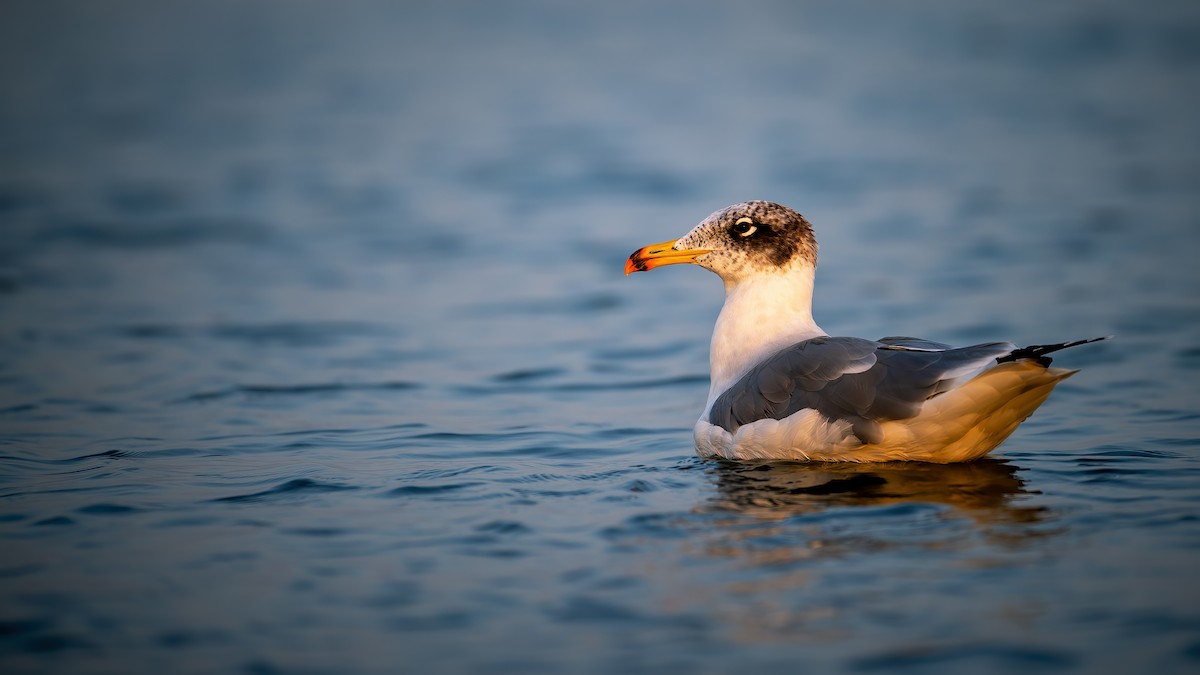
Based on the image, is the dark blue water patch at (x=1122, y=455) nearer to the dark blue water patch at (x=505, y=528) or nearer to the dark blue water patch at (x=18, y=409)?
the dark blue water patch at (x=505, y=528)

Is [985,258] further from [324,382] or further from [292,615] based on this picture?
[292,615]

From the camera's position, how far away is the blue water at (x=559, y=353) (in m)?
5.48

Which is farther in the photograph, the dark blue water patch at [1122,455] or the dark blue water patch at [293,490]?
the dark blue water patch at [1122,455]

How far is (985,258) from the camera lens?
14.0 m

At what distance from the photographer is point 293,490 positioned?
750 centimetres

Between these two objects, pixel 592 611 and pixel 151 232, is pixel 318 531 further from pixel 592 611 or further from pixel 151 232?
pixel 151 232

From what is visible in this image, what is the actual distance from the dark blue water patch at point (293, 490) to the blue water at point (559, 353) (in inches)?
1.7

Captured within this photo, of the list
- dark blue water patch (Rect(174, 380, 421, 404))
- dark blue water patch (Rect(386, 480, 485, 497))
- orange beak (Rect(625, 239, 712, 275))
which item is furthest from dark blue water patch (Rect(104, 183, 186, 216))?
dark blue water patch (Rect(386, 480, 485, 497))

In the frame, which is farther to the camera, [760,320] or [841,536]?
[760,320]

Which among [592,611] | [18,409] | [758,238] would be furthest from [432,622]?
[18,409]

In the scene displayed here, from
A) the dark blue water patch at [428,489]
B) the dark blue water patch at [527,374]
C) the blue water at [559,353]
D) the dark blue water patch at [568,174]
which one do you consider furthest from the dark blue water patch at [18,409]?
the dark blue water patch at [568,174]

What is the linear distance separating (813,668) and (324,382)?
635cm

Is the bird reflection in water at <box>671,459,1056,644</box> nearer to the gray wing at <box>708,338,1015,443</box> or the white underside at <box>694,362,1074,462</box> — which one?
the white underside at <box>694,362,1074,462</box>

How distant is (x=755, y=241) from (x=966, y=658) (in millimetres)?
3938
